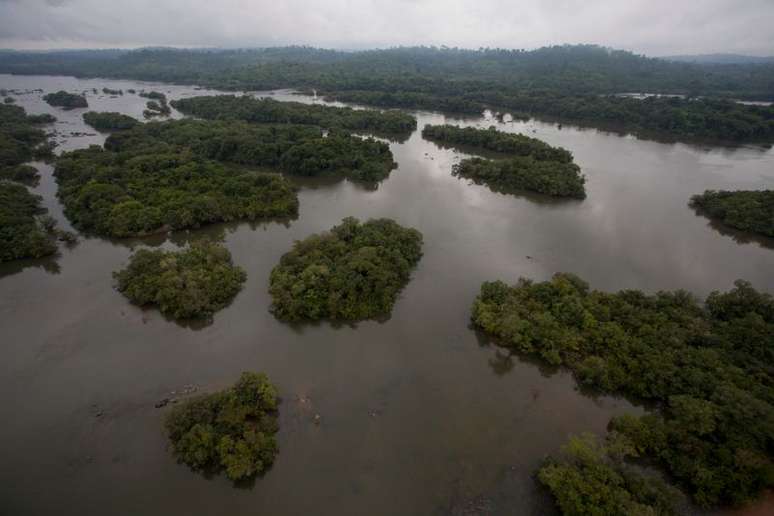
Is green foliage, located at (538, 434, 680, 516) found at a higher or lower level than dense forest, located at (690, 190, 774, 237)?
lower

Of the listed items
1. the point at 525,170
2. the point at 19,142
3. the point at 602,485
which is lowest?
the point at 602,485

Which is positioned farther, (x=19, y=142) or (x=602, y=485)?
(x=19, y=142)

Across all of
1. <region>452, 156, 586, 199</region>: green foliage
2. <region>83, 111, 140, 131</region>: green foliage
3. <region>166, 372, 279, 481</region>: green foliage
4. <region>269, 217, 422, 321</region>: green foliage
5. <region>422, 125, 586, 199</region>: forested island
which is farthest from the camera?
<region>83, 111, 140, 131</region>: green foliage

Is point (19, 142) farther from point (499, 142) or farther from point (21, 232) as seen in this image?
point (499, 142)

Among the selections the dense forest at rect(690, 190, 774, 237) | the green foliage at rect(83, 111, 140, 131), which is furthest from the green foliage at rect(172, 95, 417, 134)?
the dense forest at rect(690, 190, 774, 237)

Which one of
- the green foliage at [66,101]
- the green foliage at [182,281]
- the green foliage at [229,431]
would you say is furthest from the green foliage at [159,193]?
the green foliage at [66,101]

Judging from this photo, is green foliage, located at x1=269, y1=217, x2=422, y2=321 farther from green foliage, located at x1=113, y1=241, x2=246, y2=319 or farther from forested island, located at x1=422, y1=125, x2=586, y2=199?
forested island, located at x1=422, y1=125, x2=586, y2=199

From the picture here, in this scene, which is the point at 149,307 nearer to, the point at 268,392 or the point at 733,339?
the point at 268,392

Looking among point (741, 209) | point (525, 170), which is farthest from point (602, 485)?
point (741, 209)
